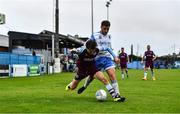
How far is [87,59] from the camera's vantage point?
13.9m

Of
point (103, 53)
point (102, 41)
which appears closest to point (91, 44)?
point (102, 41)

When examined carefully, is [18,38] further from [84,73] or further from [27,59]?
[84,73]

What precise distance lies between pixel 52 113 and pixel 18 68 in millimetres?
28645

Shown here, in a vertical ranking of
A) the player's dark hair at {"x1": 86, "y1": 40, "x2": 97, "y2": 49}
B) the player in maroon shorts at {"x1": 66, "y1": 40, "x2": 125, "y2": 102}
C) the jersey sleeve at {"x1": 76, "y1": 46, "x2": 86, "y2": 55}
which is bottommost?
the player in maroon shorts at {"x1": 66, "y1": 40, "x2": 125, "y2": 102}

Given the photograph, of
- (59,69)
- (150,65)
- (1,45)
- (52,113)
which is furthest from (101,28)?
(1,45)

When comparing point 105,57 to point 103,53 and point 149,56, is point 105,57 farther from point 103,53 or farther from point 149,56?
point 149,56

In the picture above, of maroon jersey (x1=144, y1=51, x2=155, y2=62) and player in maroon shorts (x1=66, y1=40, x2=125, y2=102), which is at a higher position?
maroon jersey (x1=144, y1=51, x2=155, y2=62)

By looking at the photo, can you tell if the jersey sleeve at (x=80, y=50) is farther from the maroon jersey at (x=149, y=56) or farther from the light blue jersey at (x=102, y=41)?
the maroon jersey at (x=149, y=56)

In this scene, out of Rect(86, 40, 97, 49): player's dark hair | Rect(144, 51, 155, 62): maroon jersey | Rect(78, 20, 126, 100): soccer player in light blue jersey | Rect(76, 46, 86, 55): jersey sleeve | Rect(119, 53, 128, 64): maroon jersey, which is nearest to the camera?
Rect(86, 40, 97, 49): player's dark hair

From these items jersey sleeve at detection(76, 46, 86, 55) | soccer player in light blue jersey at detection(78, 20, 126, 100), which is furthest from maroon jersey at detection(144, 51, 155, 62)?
jersey sleeve at detection(76, 46, 86, 55)

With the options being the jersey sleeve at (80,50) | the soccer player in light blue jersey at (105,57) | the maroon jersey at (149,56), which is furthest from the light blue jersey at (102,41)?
the maroon jersey at (149,56)

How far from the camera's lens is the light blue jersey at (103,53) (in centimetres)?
1409

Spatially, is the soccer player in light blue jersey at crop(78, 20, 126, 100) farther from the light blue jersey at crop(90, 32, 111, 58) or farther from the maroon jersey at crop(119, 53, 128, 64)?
the maroon jersey at crop(119, 53, 128, 64)

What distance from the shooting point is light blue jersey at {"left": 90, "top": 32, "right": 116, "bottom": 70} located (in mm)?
14094
